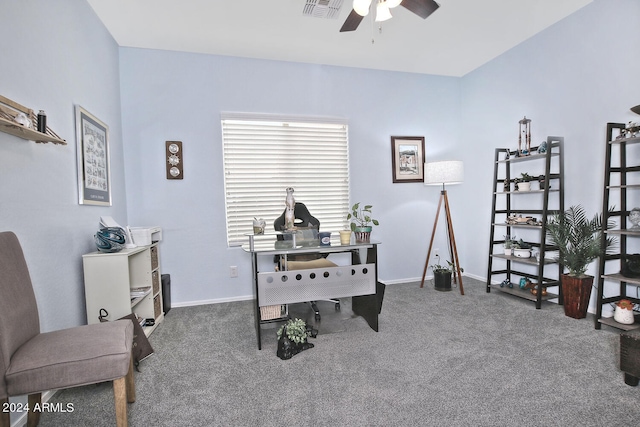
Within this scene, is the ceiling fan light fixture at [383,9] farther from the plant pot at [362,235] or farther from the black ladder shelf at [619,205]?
the black ladder shelf at [619,205]

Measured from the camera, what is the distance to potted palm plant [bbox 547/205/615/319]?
2676mm

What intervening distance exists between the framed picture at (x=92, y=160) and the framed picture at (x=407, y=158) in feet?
10.6

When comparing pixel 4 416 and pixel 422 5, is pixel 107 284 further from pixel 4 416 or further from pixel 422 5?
pixel 422 5

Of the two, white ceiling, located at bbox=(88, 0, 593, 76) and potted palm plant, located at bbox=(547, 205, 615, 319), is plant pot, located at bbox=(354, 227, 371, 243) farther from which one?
white ceiling, located at bbox=(88, 0, 593, 76)

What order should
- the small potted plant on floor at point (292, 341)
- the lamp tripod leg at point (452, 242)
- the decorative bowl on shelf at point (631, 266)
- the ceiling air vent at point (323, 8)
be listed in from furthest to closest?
the lamp tripod leg at point (452, 242) → the ceiling air vent at point (323, 8) → the decorative bowl on shelf at point (631, 266) → the small potted plant on floor at point (292, 341)

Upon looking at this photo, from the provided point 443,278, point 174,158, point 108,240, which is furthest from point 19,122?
point 443,278

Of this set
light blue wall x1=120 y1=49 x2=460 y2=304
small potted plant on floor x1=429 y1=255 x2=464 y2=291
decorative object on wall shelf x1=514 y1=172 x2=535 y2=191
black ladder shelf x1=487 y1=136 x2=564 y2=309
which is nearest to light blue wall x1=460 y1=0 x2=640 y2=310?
black ladder shelf x1=487 y1=136 x2=564 y2=309

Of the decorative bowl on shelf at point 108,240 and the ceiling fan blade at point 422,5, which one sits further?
the decorative bowl on shelf at point 108,240

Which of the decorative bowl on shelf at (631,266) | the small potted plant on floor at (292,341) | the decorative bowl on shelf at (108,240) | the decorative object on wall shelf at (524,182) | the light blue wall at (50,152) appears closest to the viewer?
the light blue wall at (50,152)

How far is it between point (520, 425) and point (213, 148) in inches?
137

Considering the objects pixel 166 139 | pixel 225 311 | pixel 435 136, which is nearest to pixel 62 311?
pixel 225 311

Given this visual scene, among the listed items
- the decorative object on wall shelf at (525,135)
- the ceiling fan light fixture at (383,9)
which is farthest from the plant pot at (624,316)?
the ceiling fan light fixture at (383,9)

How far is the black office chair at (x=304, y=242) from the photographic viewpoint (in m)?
2.57

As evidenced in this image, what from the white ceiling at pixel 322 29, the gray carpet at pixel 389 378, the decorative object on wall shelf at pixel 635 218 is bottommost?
the gray carpet at pixel 389 378
